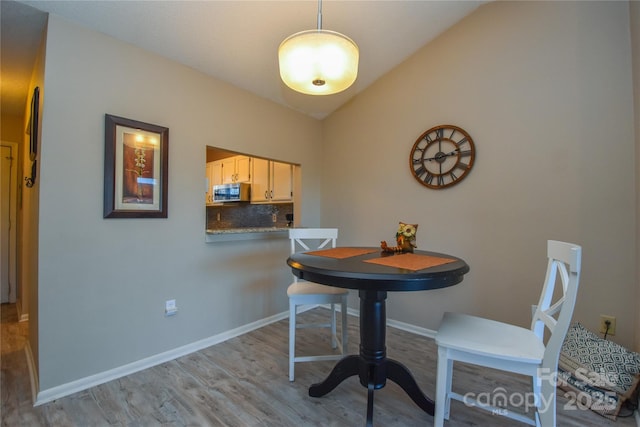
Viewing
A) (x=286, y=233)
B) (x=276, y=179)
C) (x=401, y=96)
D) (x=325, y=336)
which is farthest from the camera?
(x=276, y=179)

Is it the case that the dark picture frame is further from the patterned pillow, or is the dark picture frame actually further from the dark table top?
the patterned pillow

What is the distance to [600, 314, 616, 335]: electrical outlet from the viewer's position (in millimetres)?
1934

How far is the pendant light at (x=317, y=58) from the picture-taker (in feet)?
4.69

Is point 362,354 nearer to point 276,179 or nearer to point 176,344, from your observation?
point 176,344

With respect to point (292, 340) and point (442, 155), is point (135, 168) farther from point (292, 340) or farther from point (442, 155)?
point (442, 155)

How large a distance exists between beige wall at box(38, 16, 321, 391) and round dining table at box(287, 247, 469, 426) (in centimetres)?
116

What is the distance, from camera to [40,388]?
5.69ft

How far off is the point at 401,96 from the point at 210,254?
7.78 ft

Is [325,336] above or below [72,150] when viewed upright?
below

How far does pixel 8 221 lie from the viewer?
142 inches

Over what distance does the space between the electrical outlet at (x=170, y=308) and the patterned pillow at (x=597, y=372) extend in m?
2.74

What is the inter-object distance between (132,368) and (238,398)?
870 millimetres

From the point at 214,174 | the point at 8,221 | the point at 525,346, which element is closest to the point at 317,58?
the point at 525,346

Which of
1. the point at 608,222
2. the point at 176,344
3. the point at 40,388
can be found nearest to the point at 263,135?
the point at 176,344
